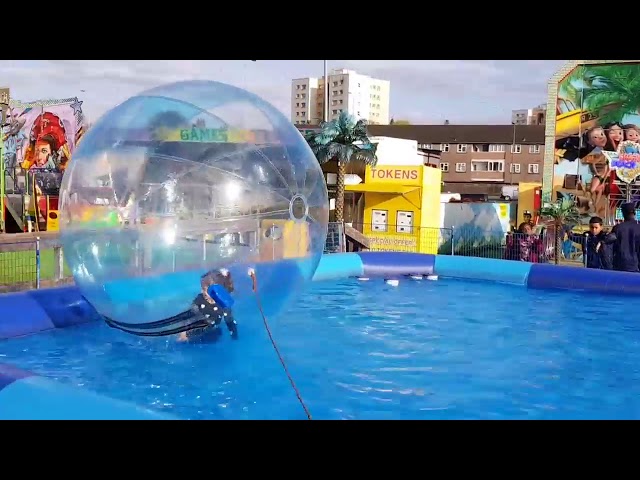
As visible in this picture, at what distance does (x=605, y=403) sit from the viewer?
21.7 feet

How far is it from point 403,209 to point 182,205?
1612 cm

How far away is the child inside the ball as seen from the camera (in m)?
6.57

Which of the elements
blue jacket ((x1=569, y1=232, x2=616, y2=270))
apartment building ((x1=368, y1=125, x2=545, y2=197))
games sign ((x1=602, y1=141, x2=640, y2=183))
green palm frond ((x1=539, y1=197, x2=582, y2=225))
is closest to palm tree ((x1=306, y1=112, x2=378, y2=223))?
green palm frond ((x1=539, y1=197, x2=582, y2=225))

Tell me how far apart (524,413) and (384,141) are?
20.6 metres

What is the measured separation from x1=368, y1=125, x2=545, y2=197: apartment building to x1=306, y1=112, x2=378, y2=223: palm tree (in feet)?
98.3

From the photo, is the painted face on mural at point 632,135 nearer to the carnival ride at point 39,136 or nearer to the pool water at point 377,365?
the pool water at point 377,365

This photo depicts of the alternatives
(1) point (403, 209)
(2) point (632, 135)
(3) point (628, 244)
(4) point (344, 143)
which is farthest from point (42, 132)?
(2) point (632, 135)

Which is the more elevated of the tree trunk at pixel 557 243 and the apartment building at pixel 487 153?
the apartment building at pixel 487 153

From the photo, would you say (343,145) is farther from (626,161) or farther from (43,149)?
(43,149)

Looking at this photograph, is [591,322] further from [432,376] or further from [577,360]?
[432,376]

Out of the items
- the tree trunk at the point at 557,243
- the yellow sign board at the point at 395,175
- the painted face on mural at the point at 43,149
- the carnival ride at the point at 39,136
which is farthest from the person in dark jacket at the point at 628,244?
the painted face on mural at the point at 43,149

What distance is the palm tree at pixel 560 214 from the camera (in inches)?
816

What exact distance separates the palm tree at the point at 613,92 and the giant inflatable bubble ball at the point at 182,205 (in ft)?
60.4

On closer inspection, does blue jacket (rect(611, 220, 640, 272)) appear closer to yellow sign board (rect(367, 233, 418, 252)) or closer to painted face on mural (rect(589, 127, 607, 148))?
yellow sign board (rect(367, 233, 418, 252))
